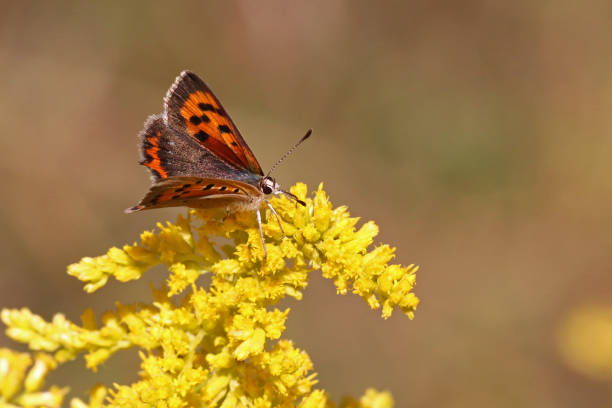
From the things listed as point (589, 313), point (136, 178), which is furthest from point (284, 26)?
point (589, 313)

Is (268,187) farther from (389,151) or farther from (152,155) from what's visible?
(389,151)

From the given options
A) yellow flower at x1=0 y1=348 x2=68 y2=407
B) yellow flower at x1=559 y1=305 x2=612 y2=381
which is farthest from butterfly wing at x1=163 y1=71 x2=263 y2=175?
yellow flower at x1=559 y1=305 x2=612 y2=381

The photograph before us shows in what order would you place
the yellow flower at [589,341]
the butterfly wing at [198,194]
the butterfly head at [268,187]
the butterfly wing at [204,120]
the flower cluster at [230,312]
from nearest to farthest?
the butterfly wing at [198,194], the flower cluster at [230,312], the butterfly head at [268,187], the butterfly wing at [204,120], the yellow flower at [589,341]

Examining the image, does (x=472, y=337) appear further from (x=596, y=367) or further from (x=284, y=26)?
(x=284, y=26)

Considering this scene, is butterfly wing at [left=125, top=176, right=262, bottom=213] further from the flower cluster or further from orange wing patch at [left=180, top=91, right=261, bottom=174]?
orange wing patch at [left=180, top=91, right=261, bottom=174]

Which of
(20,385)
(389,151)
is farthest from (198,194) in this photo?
(389,151)

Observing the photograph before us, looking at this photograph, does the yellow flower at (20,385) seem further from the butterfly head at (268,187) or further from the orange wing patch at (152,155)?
the butterfly head at (268,187)

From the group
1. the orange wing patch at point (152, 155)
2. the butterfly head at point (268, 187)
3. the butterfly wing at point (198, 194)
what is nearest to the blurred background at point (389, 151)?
the orange wing patch at point (152, 155)
